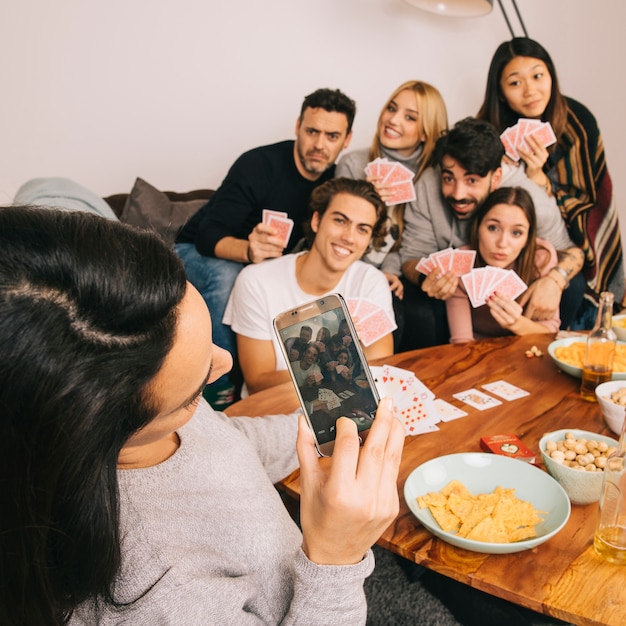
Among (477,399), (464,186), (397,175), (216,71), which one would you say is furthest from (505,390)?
(216,71)

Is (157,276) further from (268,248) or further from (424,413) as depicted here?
(268,248)

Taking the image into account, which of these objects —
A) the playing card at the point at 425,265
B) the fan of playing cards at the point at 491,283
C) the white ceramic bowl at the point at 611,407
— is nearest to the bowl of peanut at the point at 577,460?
the white ceramic bowl at the point at 611,407

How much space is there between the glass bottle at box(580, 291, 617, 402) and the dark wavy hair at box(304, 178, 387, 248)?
972mm

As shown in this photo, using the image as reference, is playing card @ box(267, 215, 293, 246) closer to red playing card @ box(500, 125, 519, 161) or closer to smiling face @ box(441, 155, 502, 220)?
smiling face @ box(441, 155, 502, 220)

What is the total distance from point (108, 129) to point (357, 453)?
9.34 feet

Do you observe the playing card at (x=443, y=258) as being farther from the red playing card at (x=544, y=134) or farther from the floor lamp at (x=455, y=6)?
the floor lamp at (x=455, y=6)

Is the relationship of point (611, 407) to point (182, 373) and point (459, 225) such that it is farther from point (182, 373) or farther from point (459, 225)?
point (459, 225)

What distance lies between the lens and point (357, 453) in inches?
30.4

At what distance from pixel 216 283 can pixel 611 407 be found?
1633 millimetres

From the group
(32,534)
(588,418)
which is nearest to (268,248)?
(588,418)

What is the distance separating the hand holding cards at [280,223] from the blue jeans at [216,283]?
225 mm

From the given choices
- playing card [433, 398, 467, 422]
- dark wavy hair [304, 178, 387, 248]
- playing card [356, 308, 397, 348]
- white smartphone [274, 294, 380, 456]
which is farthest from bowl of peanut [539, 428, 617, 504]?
dark wavy hair [304, 178, 387, 248]

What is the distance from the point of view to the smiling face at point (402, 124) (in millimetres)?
2867

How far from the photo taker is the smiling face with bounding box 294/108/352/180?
2.70m
